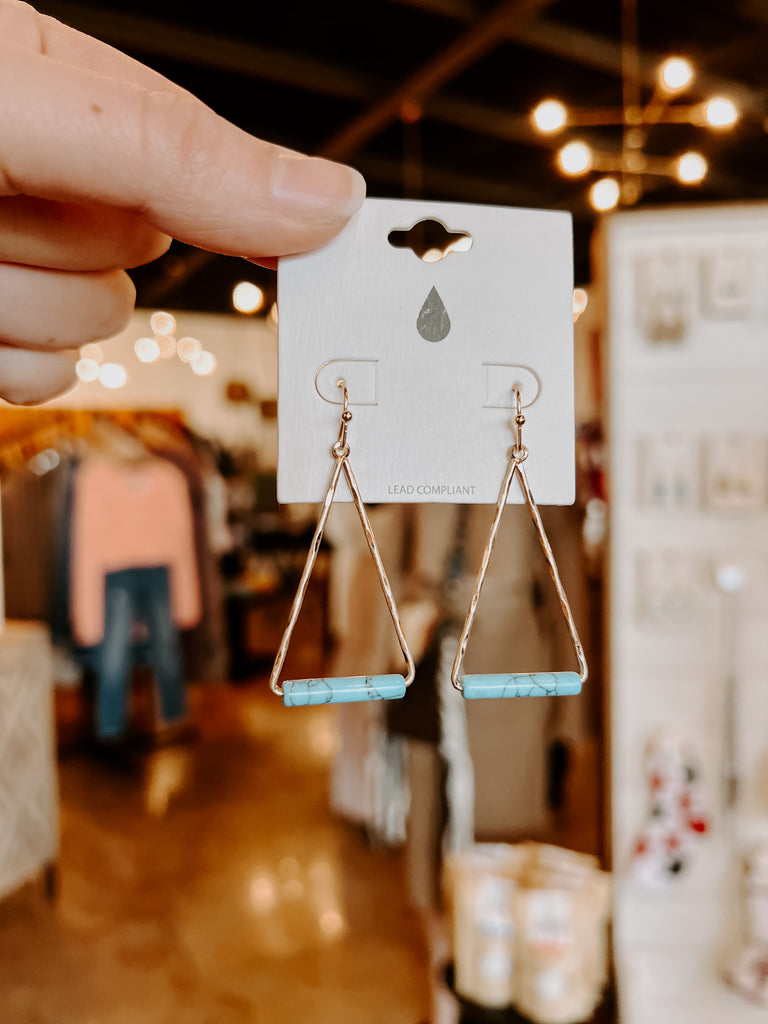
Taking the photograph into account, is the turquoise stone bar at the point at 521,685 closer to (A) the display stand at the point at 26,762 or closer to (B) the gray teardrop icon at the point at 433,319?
(B) the gray teardrop icon at the point at 433,319

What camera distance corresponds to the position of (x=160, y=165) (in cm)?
41

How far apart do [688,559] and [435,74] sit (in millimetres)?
1983

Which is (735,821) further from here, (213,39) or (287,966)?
(213,39)

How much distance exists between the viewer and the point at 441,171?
3820 millimetres

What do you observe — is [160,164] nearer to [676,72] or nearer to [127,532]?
[676,72]

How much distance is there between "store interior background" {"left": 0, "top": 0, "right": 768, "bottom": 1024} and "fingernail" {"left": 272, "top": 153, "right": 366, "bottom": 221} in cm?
11

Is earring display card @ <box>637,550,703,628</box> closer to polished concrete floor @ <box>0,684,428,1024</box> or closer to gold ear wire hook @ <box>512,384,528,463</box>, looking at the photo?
polished concrete floor @ <box>0,684,428,1024</box>

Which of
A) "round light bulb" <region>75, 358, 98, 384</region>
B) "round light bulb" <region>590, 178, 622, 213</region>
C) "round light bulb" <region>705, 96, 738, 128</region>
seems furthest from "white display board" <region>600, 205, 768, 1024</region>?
"round light bulb" <region>75, 358, 98, 384</region>

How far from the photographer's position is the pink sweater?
262cm

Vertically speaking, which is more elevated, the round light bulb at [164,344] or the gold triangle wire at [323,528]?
the round light bulb at [164,344]

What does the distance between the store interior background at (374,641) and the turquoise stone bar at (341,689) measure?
0.78 feet

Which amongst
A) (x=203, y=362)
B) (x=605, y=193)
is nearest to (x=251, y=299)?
(x=605, y=193)

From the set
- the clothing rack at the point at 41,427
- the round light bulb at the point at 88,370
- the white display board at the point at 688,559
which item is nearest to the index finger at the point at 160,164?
the white display board at the point at 688,559

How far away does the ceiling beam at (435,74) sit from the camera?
7.51ft
